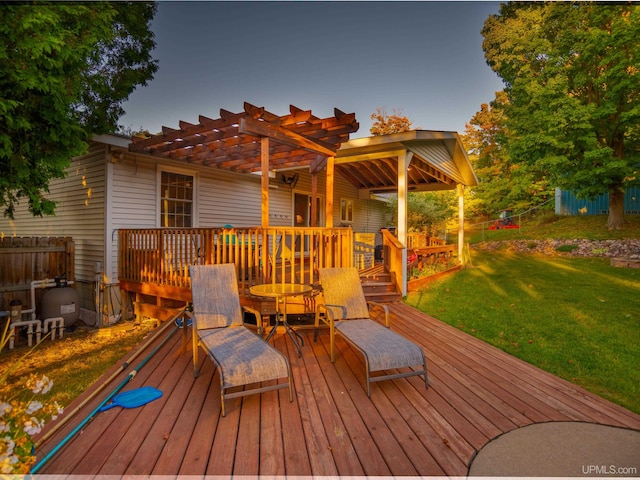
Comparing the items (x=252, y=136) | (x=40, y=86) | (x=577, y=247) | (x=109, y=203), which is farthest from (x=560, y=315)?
(x=109, y=203)

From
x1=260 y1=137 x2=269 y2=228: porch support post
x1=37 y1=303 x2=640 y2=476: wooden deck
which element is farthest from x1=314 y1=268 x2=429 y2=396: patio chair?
x1=260 y1=137 x2=269 y2=228: porch support post

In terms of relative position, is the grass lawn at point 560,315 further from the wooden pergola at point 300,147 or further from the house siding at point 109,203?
the house siding at point 109,203

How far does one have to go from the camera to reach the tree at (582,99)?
1120 centimetres

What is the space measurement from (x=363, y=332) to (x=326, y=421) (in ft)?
4.10

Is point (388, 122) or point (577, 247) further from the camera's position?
point (388, 122)

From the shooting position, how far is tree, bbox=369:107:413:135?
96.3 feet

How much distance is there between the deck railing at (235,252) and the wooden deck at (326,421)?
1.96m

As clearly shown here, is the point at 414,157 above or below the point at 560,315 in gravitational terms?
above

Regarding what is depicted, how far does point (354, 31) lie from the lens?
6.86 m

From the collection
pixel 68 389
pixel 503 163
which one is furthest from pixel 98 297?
pixel 503 163

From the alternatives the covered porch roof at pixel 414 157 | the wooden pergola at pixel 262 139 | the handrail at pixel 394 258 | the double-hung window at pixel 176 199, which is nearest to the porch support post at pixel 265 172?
the wooden pergola at pixel 262 139

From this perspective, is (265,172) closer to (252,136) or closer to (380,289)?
(252,136)

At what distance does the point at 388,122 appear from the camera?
29688 mm

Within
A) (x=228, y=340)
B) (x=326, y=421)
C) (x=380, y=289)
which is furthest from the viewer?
(x=380, y=289)
